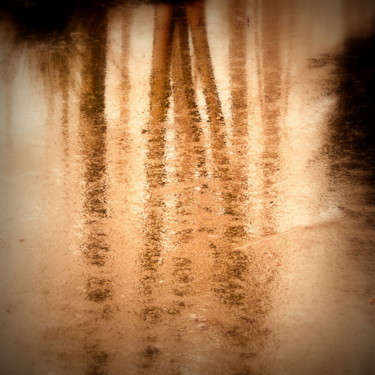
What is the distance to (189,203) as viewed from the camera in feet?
13.0

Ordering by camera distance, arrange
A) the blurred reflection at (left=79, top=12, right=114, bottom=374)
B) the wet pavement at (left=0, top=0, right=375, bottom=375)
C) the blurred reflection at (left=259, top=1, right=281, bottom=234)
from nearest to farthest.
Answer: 1. the wet pavement at (left=0, top=0, right=375, bottom=375)
2. the blurred reflection at (left=79, top=12, right=114, bottom=374)
3. the blurred reflection at (left=259, top=1, right=281, bottom=234)

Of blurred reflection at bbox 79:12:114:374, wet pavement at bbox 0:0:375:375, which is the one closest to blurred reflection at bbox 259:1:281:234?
wet pavement at bbox 0:0:375:375

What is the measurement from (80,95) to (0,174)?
1387mm

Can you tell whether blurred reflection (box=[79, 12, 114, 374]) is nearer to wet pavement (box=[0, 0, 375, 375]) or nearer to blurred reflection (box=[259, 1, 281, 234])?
wet pavement (box=[0, 0, 375, 375])

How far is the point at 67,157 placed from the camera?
457 cm

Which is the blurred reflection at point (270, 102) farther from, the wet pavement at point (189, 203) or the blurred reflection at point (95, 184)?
the blurred reflection at point (95, 184)

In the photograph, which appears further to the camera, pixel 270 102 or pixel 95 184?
pixel 270 102

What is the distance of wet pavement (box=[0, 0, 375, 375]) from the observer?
2.87 metres

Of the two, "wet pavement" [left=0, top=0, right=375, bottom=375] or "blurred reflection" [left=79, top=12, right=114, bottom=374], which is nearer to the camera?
"wet pavement" [left=0, top=0, right=375, bottom=375]

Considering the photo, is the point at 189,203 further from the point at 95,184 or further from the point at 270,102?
the point at 270,102

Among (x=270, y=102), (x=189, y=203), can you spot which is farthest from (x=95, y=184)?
(x=270, y=102)

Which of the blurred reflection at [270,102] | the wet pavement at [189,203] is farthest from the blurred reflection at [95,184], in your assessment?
the blurred reflection at [270,102]

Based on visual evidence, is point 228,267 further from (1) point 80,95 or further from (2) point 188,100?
(1) point 80,95

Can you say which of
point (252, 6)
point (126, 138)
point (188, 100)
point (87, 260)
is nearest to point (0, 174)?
point (126, 138)
